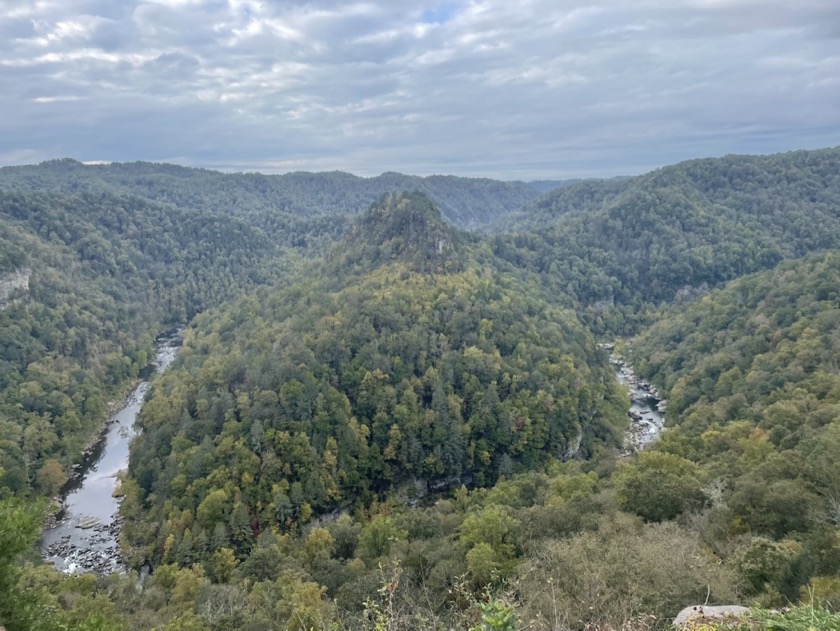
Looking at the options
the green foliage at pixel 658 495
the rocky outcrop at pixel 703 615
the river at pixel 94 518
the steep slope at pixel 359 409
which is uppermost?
the rocky outcrop at pixel 703 615

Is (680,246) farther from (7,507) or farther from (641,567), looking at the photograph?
(7,507)

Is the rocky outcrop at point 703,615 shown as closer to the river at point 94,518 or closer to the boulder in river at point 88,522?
the river at point 94,518

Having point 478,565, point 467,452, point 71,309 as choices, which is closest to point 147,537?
point 467,452

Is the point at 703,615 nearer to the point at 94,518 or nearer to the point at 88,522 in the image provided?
the point at 88,522

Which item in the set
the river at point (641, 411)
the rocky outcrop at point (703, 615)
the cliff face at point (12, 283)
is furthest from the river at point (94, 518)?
the river at point (641, 411)

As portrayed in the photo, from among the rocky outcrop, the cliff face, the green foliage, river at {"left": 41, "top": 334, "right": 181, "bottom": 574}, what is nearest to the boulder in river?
river at {"left": 41, "top": 334, "right": 181, "bottom": 574}
